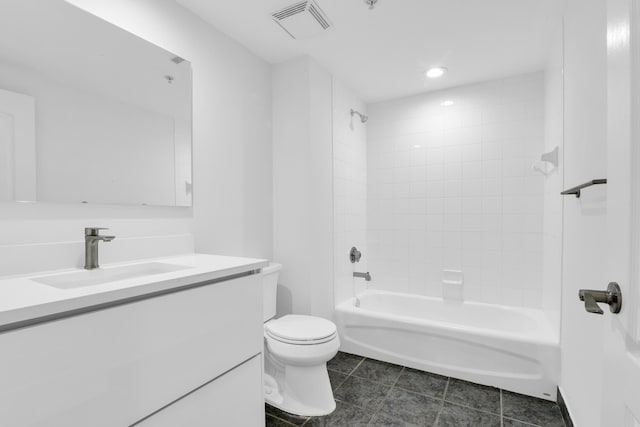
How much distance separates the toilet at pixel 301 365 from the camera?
1652mm

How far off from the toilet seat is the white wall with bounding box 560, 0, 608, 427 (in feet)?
3.74

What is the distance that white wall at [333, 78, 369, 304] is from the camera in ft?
8.59

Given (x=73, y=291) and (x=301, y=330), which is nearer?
(x=73, y=291)

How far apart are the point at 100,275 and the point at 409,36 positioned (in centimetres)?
211

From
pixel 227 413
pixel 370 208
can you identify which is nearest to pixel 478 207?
pixel 370 208

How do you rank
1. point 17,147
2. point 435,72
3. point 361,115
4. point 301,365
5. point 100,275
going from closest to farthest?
point 17,147 → point 100,275 → point 301,365 → point 435,72 → point 361,115

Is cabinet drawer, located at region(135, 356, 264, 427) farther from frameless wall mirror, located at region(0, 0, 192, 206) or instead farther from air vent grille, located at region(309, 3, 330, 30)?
air vent grille, located at region(309, 3, 330, 30)

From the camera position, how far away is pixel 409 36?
6.54ft

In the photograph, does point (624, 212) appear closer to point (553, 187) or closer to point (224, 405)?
point (224, 405)

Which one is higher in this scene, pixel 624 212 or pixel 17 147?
pixel 17 147

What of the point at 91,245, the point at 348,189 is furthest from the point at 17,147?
the point at 348,189

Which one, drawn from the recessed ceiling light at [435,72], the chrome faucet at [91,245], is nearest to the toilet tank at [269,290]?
the chrome faucet at [91,245]

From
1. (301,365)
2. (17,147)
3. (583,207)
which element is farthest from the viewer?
(301,365)

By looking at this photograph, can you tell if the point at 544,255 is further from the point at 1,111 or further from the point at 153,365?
the point at 1,111
